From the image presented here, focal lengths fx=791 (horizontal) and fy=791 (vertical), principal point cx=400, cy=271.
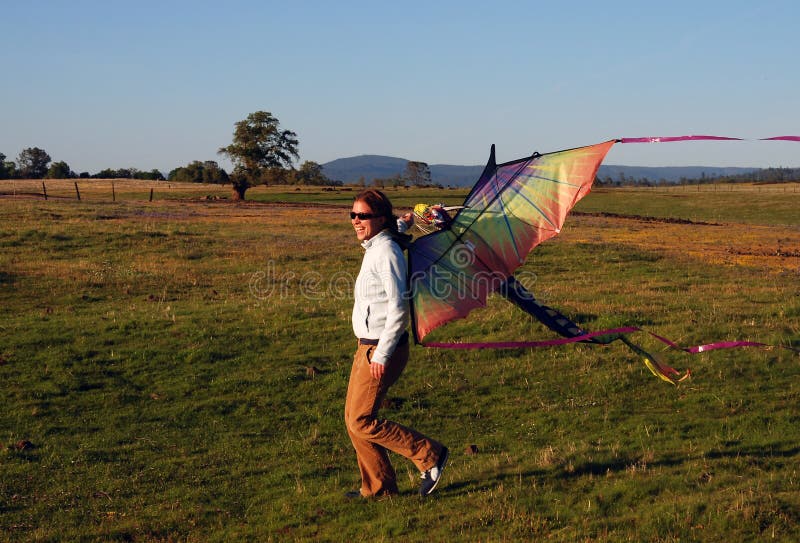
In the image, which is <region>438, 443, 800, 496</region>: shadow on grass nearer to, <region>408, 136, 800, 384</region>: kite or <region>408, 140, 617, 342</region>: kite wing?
<region>408, 136, 800, 384</region>: kite

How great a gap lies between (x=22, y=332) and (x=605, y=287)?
12.9 m

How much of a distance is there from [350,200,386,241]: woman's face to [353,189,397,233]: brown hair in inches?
1.2

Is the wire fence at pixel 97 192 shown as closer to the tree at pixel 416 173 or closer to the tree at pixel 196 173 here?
the tree at pixel 196 173

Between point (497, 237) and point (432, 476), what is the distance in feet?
7.56

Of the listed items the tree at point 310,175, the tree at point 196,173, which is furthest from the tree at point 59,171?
the tree at point 310,175

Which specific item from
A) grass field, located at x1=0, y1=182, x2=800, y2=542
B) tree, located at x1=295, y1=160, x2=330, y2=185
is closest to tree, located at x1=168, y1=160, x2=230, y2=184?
tree, located at x1=295, y1=160, x2=330, y2=185

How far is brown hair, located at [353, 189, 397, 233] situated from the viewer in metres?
6.22

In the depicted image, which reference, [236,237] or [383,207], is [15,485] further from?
[236,237]

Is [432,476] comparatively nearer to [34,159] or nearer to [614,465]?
[614,465]

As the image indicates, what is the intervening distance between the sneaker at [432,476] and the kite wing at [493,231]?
113cm

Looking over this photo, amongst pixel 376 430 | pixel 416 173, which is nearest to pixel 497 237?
pixel 376 430

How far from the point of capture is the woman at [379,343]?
6.11 m

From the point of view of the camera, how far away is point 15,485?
7.68 m

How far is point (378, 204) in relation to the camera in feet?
20.5
